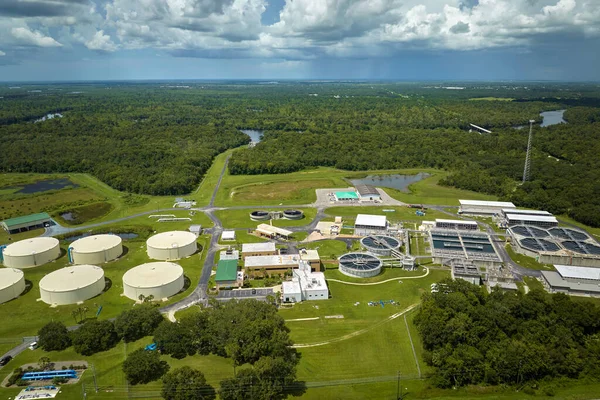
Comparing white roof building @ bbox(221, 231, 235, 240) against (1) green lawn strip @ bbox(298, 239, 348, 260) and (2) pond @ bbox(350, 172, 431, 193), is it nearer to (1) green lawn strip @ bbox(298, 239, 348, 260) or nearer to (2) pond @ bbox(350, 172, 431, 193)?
(1) green lawn strip @ bbox(298, 239, 348, 260)

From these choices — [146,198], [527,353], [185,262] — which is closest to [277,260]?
[185,262]

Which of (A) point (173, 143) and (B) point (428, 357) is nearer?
(B) point (428, 357)

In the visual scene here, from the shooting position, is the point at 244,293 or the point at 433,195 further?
the point at 433,195

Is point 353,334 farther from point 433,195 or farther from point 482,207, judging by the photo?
point 433,195

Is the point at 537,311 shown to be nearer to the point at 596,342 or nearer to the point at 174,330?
the point at 596,342

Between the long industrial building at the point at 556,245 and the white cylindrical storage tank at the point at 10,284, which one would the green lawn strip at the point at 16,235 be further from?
the long industrial building at the point at 556,245

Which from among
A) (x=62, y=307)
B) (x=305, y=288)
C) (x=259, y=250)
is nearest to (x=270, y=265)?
(x=259, y=250)
